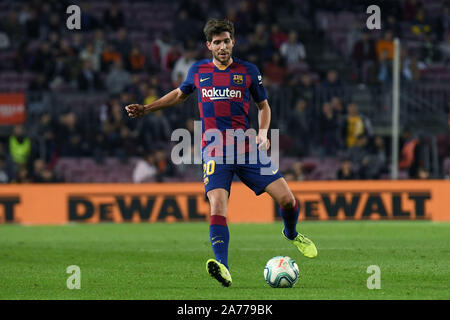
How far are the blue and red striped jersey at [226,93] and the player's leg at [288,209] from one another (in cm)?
65

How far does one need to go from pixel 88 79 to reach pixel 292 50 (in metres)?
5.15

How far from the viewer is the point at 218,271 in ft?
28.2

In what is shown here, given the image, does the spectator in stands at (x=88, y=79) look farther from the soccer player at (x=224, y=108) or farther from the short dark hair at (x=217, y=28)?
the short dark hair at (x=217, y=28)

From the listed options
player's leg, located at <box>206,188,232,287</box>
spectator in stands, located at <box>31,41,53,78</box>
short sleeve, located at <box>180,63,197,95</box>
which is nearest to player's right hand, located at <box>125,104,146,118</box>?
short sleeve, located at <box>180,63,197,95</box>

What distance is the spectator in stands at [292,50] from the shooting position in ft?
79.0

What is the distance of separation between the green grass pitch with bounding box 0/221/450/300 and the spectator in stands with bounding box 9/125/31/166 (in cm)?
353

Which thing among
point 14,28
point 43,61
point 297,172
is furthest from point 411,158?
point 14,28

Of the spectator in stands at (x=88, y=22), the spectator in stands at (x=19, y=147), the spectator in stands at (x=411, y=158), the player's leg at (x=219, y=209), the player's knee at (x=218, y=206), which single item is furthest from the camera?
the spectator in stands at (x=88, y=22)

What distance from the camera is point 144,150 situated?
21.8 m

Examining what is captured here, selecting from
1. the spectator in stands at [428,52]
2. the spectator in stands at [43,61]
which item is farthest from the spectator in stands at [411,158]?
the spectator in stands at [43,61]

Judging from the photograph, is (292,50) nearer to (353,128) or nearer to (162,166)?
(353,128)

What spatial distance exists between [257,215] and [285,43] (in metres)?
6.01
